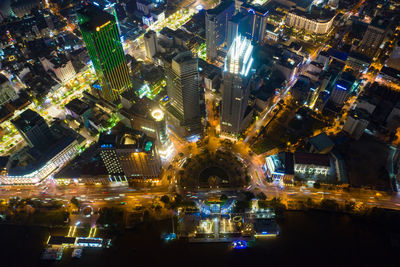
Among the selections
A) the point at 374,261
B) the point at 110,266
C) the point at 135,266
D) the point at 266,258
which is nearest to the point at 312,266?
the point at 266,258

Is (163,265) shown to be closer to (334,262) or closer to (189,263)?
(189,263)

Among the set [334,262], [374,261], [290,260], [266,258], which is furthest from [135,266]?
[374,261]

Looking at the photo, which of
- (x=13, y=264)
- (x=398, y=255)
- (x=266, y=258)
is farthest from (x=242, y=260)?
(x=13, y=264)

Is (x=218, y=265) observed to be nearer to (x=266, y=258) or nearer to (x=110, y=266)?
(x=266, y=258)

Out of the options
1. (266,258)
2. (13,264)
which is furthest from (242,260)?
(13,264)

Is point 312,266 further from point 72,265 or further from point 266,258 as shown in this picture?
point 72,265
